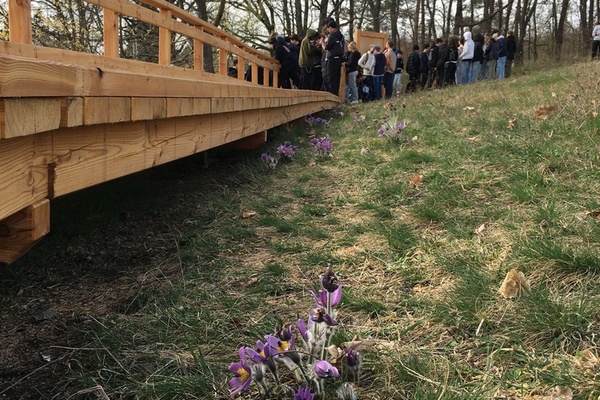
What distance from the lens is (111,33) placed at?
15.7 ft

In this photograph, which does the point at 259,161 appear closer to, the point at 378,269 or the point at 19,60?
the point at 378,269

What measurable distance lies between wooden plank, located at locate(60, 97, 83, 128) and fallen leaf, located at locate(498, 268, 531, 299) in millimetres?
1727

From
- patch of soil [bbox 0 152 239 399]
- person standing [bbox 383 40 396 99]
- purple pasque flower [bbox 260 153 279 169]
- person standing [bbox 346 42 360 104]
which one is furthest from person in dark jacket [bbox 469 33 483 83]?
patch of soil [bbox 0 152 239 399]

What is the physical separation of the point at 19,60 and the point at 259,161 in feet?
14.7

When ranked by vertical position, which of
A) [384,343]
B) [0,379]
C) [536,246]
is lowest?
[0,379]

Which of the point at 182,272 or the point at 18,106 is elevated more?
the point at 18,106

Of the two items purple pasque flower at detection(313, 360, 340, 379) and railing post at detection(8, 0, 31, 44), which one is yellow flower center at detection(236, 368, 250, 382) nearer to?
purple pasque flower at detection(313, 360, 340, 379)

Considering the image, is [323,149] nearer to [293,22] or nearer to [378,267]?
[378,267]

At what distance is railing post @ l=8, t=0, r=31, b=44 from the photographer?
3453 millimetres

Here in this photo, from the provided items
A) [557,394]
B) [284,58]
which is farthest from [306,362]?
[284,58]

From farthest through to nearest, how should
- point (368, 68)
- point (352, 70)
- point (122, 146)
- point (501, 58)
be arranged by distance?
point (501, 58) → point (368, 68) → point (352, 70) → point (122, 146)

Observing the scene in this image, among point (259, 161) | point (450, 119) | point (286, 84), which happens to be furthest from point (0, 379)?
point (286, 84)

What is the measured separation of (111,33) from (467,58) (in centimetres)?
1395

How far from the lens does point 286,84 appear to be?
13320 millimetres
